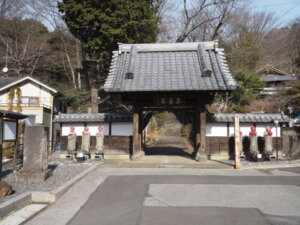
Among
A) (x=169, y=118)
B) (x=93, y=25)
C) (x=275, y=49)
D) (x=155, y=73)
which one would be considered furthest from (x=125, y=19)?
(x=275, y=49)

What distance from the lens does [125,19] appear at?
17.8 metres

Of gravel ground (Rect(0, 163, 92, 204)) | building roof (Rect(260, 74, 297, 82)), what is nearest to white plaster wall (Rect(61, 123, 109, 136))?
gravel ground (Rect(0, 163, 92, 204))

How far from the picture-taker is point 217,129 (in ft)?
43.4

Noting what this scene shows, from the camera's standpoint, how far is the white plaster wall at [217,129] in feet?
43.3

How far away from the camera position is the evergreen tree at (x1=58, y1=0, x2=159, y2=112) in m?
17.4

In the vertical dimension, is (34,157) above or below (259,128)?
below

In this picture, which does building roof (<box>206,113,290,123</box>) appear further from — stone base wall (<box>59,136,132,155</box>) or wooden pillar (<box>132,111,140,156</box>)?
stone base wall (<box>59,136,132,155</box>)

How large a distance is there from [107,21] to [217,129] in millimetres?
10873

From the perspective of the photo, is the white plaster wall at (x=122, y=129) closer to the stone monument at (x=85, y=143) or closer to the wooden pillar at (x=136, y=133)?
the stone monument at (x=85, y=143)

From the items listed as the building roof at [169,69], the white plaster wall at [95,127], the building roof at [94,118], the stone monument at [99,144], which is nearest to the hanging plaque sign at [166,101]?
the building roof at [169,69]

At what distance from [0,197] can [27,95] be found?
69.7 feet

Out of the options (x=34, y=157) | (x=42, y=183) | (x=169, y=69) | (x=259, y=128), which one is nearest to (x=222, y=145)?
(x=259, y=128)

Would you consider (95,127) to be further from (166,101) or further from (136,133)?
(166,101)

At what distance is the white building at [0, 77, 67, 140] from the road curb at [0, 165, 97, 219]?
18141mm
